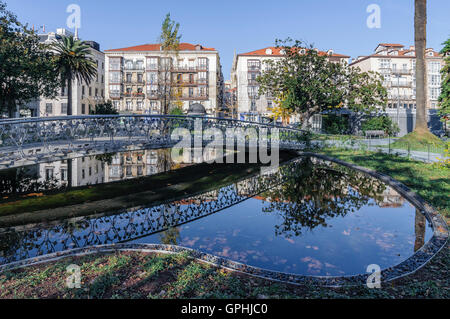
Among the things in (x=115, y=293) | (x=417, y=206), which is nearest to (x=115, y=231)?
(x=115, y=293)

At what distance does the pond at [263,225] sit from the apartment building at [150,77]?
158 ft

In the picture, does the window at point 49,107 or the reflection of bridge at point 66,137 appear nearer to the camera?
the reflection of bridge at point 66,137

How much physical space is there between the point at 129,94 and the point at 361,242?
200 ft

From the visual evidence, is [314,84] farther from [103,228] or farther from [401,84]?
[401,84]

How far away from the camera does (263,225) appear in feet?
26.2

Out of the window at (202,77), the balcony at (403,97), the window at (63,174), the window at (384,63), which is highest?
the window at (384,63)

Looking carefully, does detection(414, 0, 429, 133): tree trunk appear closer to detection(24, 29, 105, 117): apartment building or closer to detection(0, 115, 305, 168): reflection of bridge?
detection(0, 115, 305, 168): reflection of bridge

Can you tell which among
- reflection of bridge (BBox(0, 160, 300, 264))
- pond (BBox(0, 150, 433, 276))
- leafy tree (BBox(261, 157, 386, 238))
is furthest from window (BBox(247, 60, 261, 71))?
reflection of bridge (BBox(0, 160, 300, 264))

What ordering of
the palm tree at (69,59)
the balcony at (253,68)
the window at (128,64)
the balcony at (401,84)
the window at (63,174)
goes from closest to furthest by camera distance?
the window at (63,174), the palm tree at (69,59), the balcony at (253,68), the window at (128,64), the balcony at (401,84)

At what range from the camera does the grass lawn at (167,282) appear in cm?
404

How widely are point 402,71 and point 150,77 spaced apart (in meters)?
53.4

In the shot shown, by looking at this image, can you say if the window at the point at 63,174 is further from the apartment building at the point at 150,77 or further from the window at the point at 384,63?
the window at the point at 384,63

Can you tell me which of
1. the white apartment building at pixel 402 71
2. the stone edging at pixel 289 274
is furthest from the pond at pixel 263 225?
the white apartment building at pixel 402 71
